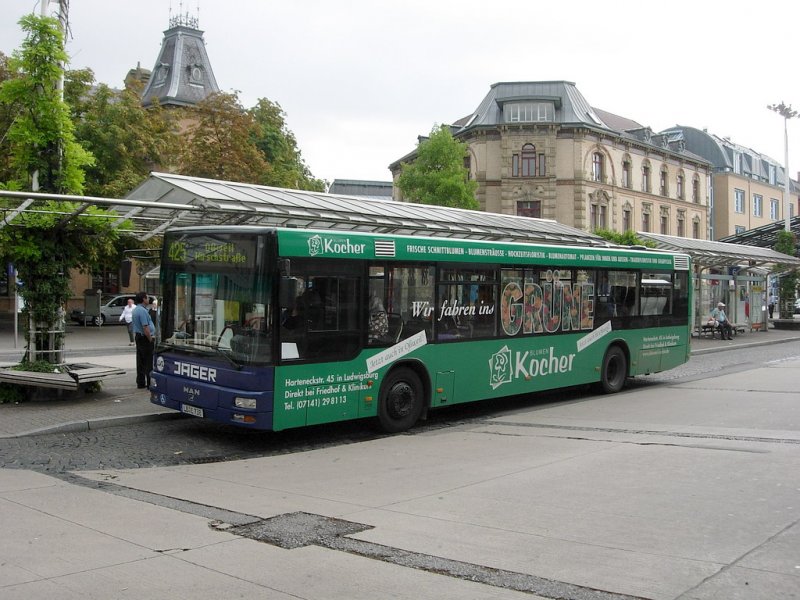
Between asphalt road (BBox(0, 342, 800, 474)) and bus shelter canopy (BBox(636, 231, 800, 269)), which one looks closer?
asphalt road (BBox(0, 342, 800, 474))

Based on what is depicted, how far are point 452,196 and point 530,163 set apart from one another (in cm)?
1467

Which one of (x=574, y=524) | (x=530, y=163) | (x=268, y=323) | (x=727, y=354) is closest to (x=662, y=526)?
(x=574, y=524)

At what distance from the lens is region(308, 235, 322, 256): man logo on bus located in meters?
9.95

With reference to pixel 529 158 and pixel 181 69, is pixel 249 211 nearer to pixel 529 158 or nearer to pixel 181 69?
pixel 529 158

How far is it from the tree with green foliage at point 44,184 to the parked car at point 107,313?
1112 inches

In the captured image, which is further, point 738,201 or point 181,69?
point 738,201

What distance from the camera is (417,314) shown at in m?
11.4

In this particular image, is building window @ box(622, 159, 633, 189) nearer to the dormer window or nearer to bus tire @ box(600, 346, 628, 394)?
the dormer window

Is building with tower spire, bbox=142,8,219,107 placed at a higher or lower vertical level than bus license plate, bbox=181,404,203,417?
higher

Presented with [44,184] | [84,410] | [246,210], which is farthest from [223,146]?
[84,410]

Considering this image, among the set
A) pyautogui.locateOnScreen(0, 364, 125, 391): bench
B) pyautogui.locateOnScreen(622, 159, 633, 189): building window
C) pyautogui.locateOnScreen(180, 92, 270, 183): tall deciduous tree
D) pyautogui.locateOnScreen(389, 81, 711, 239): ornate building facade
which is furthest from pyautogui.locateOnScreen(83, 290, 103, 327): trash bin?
pyautogui.locateOnScreen(622, 159, 633, 189): building window

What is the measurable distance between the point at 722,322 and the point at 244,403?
28.2 meters

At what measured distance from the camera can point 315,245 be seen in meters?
10.0

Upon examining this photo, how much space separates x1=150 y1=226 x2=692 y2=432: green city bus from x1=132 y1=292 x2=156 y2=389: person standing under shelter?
3419 mm
